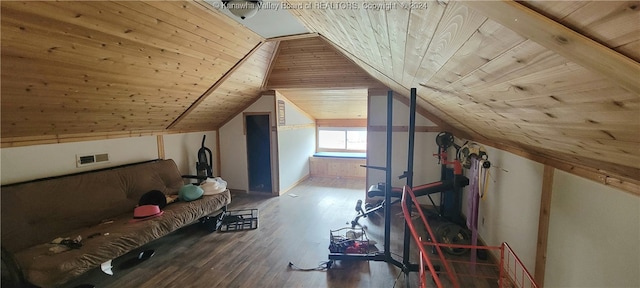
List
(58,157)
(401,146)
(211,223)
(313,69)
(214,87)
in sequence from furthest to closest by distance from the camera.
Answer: (401,146) → (313,69) → (214,87) → (211,223) → (58,157)

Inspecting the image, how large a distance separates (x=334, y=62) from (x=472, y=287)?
3409 mm

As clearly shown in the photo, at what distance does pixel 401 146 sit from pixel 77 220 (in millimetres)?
4588

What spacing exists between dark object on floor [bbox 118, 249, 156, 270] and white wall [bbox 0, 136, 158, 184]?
1.32 m

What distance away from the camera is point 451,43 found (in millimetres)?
921

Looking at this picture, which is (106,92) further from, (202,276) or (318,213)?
(318,213)

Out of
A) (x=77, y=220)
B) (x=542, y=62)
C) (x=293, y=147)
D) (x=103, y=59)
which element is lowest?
(x=77, y=220)

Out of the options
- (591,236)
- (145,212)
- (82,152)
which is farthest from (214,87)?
(591,236)

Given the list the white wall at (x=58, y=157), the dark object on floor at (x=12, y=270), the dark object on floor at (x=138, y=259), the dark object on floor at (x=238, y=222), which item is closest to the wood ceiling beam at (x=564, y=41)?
the dark object on floor at (x=12, y=270)

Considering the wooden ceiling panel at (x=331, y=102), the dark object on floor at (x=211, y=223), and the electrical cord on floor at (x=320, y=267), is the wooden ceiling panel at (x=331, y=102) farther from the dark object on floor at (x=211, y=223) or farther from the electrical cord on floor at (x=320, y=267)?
the electrical cord on floor at (x=320, y=267)

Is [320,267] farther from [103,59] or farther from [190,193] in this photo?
[103,59]

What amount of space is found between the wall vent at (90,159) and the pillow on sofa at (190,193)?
1.06m

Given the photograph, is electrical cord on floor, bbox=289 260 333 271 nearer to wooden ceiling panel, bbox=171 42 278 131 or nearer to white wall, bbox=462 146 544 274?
white wall, bbox=462 146 544 274

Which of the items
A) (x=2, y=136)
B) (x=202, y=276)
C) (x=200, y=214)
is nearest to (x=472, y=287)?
(x=202, y=276)

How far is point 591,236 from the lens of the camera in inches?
61.6
